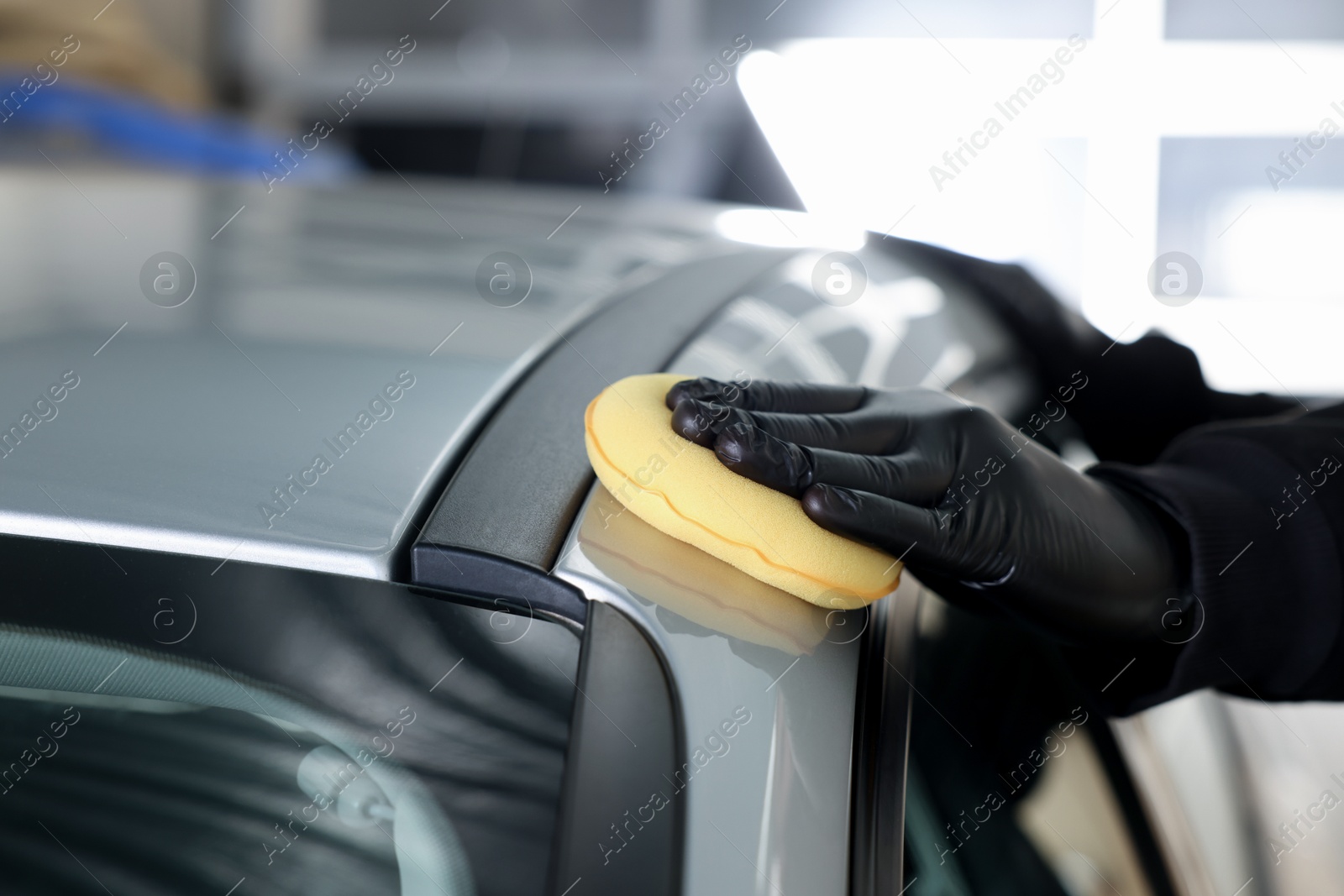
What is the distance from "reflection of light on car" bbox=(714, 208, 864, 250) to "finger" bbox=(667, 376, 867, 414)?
57 cm

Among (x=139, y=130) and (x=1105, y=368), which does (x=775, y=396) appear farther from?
(x=139, y=130)

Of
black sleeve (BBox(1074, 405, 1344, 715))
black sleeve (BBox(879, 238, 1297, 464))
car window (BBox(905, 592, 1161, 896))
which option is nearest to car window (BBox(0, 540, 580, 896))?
car window (BBox(905, 592, 1161, 896))

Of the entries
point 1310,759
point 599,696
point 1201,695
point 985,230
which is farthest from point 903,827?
point 985,230

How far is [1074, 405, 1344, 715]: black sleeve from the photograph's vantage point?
782 mm

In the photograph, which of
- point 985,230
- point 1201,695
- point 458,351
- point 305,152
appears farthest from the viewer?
point 985,230

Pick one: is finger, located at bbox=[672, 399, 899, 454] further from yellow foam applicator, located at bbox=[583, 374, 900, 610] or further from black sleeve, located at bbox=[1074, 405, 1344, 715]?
black sleeve, located at bbox=[1074, 405, 1344, 715]

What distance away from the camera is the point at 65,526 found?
526 millimetres

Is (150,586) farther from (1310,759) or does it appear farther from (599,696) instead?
(1310,759)

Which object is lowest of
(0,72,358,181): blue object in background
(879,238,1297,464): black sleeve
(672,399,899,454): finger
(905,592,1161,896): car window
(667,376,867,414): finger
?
(905,592,1161,896): car window

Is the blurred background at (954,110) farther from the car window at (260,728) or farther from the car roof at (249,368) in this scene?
the car window at (260,728)

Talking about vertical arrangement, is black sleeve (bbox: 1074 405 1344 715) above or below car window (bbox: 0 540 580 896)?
below

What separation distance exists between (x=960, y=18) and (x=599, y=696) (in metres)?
5.27

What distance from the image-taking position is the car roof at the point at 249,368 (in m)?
0.53

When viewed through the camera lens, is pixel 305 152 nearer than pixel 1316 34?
Yes
